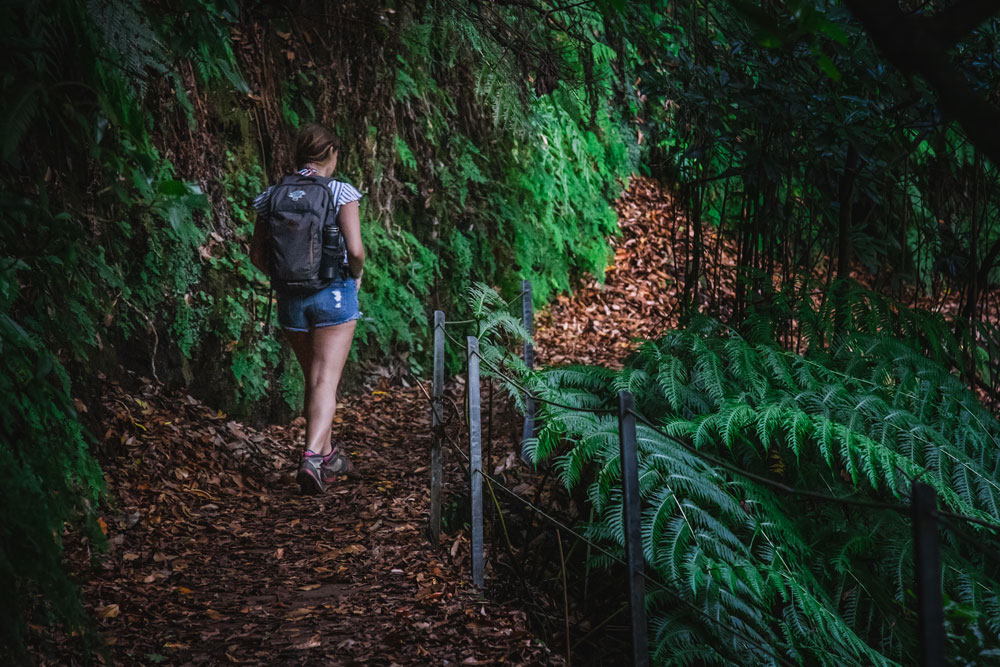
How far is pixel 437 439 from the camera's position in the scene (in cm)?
392

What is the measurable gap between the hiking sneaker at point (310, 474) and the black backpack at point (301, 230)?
1.02 metres

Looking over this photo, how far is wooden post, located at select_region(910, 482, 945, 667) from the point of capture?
60.3 inches

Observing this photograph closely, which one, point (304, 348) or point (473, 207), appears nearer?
point (304, 348)

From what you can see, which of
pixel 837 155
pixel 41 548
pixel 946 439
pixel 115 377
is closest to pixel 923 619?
pixel 41 548

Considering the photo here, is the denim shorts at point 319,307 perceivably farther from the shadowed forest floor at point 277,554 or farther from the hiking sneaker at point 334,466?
the shadowed forest floor at point 277,554

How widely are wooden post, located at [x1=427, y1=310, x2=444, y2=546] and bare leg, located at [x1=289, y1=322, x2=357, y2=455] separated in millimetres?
833

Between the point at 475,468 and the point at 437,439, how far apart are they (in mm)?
396

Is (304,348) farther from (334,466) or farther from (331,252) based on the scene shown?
(334,466)

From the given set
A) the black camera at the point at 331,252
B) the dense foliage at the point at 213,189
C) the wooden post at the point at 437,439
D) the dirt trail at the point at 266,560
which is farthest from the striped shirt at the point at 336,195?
the dirt trail at the point at 266,560

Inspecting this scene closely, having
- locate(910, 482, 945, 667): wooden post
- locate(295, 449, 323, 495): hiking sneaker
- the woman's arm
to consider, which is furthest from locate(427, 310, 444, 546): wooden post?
locate(910, 482, 945, 667): wooden post

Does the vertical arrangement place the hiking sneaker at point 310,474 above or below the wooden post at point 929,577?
below

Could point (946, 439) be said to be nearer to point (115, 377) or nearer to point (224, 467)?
point (224, 467)

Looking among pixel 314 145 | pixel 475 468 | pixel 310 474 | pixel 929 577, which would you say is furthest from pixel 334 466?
pixel 929 577

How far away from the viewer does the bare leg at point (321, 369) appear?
462 cm
